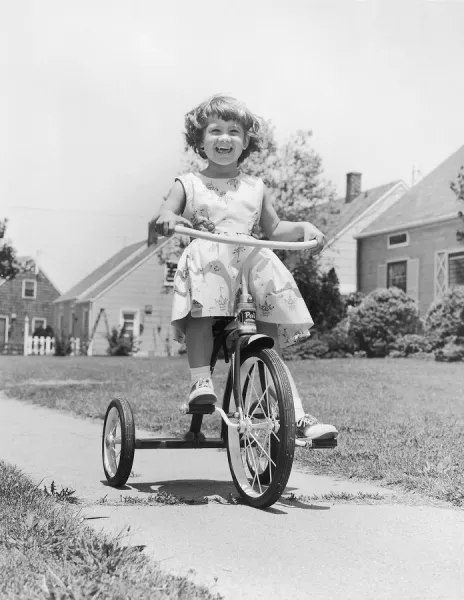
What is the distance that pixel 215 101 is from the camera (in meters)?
3.82

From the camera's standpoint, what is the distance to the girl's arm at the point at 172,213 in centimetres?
349

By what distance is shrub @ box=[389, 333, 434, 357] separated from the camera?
19.4 meters

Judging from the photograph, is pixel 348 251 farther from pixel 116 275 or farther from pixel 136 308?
pixel 116 275

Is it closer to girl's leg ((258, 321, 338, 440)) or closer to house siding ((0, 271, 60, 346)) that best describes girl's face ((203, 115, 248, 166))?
girl's leg ((258, 321, 338, 440))

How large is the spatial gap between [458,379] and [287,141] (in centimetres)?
1614

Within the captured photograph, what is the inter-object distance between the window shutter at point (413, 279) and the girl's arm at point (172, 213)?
22206 millimetres

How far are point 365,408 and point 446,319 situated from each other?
1169 centimetres

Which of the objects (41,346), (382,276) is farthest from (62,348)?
(382,276)

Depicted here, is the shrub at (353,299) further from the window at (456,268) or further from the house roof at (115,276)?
the house roof at (115,276)

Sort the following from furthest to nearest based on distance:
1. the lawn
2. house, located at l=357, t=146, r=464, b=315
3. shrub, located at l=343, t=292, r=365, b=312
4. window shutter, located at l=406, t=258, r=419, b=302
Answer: shrub, located at l=343, t=292, r=365, b=312
window shutter, located at l=406, t=258, r=419, b=302
house, located at l=357, t=146, r=464, b=315
the lawn

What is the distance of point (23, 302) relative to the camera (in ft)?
167

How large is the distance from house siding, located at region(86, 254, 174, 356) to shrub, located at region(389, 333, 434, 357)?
1855cm

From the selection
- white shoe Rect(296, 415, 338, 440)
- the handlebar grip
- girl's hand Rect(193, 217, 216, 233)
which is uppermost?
girl's hand Rect(193, 217, 216, 233)

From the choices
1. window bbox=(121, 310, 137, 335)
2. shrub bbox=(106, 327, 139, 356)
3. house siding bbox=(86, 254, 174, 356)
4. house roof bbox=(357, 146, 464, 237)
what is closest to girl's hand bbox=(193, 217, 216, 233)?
house roof bbox=(357, 146, 464, 237)
